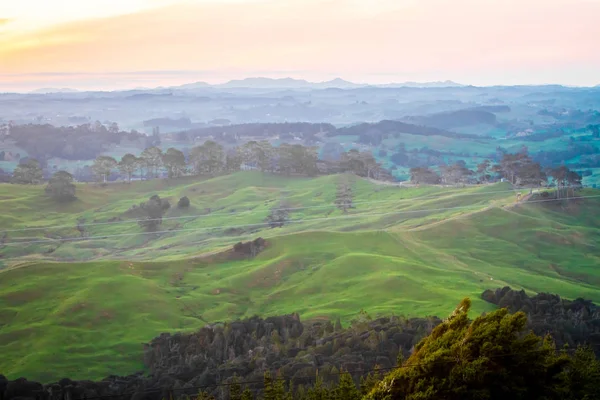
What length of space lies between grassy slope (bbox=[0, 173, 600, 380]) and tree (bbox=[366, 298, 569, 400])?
29690mm

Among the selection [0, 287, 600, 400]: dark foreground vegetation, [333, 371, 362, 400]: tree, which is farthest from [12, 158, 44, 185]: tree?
[333, 371, 362, 400]: tree

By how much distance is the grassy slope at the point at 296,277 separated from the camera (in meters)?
52.7

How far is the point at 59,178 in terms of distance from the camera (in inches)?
4441

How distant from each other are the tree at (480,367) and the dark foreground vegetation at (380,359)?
1.2 inches

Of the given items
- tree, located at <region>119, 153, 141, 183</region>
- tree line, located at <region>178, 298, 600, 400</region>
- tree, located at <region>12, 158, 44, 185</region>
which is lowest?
tree, located at <region>12, 158, 44, 185</region>

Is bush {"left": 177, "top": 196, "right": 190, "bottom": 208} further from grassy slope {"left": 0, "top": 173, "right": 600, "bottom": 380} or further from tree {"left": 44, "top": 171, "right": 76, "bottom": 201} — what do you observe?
tree {"left": 44, "top": 171, "right": 76, "bottom": 201}

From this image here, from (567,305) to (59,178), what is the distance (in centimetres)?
8364

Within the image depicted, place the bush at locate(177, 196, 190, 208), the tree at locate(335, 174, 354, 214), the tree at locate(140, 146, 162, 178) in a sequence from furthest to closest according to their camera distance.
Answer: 1. the tree at locate(140, 146, 162, 178)
2. the bush at locate(177, 196, 190, 208)
3. the tree at locate(335, 174, 354, 214)

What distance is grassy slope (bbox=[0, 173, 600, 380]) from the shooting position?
52.7m

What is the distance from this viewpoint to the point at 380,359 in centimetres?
4172

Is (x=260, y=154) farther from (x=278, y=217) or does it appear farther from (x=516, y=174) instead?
(x=516, y=174)

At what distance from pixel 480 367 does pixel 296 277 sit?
4675cm

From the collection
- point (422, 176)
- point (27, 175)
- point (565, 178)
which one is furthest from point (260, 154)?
point (565, 178)

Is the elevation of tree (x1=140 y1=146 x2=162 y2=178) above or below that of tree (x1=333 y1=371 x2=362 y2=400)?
below
